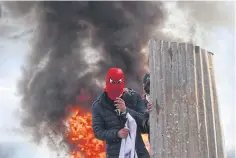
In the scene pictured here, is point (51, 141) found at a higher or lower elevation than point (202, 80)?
higher

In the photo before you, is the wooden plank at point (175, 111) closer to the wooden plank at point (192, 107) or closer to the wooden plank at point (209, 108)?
the wooden plank at point (192, 107)

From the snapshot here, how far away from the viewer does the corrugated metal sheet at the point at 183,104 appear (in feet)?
8.16

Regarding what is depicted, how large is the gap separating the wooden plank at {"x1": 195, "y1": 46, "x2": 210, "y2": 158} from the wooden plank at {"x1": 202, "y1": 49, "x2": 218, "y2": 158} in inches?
1.4

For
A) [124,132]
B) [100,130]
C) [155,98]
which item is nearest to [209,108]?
[155,98]

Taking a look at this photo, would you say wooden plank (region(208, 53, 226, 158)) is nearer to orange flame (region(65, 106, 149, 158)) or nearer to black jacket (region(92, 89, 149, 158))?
black jacket (region(92, 89, 149, 158))

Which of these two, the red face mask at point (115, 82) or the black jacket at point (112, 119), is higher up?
the red face mask at point (115, 82)

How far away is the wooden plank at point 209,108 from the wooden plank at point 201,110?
0.03m

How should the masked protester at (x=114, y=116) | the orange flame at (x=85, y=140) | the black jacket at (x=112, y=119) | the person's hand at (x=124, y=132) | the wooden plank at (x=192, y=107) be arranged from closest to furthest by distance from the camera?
the wooden plank at (x=192, y=107) → the person's hand at (x=124, y=132) → the masked protester at (x=114, y=116) → the black jacket at (x=112, y=119) → the orange flame at (x=85, y=140)

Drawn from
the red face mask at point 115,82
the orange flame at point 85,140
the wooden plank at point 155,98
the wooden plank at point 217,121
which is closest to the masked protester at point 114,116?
the red face mask at point 115,82

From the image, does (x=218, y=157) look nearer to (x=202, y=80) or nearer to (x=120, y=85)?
(x=202, y=80)

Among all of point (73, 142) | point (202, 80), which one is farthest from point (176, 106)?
point (73, 142)

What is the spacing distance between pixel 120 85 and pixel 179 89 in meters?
1.12

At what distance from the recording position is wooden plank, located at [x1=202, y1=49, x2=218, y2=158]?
99.1 inches

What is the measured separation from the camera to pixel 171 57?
8.41ft
